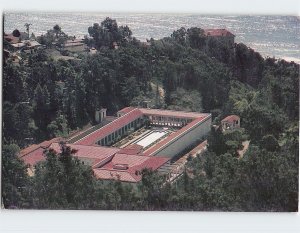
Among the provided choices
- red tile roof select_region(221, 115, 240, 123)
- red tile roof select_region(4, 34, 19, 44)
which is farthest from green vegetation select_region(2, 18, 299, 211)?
red tile roof select_region(4, 34, 19, 44)

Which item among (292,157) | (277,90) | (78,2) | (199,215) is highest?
(78,2)

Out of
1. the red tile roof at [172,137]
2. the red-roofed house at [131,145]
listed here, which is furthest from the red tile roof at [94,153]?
the red tile roof at [172,137]

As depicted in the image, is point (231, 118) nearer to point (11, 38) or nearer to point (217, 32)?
point (217, 32)

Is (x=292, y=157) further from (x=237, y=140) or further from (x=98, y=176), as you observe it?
(x=98, y=176)

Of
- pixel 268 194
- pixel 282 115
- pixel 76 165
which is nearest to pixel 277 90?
pixel 282 115

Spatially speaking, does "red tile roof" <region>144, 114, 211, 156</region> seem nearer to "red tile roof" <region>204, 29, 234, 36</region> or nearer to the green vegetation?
the green vegetation

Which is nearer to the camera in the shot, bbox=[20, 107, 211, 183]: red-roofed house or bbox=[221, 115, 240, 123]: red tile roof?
bbox=[20, 107, 211, 183]: red-roofed house

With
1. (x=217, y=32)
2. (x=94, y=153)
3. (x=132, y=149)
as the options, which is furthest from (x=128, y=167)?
(x=217, y=32)
